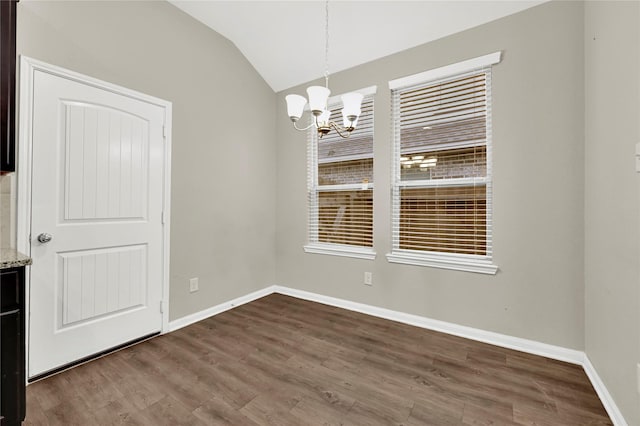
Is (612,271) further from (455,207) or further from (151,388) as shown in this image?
(151,388)

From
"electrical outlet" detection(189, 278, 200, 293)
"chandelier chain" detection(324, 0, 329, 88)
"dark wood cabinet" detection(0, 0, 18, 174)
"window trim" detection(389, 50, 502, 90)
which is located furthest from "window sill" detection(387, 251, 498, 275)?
"dark wood cabinet" detection(0, 0, 18, 174)

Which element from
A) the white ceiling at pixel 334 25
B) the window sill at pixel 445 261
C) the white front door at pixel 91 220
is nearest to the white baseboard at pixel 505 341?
the window sill at pixel 445 261

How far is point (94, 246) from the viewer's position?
2236 millimetres

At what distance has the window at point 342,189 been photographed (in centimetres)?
327

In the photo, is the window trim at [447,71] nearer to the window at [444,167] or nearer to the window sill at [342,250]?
the window at [444,167]

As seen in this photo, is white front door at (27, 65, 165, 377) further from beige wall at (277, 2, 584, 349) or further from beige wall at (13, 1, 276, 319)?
beige wall at (277, 2, 584, 349)

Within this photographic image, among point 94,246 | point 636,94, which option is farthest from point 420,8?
point 94,246

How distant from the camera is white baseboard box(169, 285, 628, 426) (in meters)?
1.84

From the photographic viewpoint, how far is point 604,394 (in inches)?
69.4

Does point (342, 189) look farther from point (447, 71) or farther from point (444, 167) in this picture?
point (447, 71)

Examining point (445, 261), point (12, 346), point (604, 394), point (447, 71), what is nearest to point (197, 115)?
point (12, 346)

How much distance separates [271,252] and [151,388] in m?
2.15

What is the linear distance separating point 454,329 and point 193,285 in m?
2.54

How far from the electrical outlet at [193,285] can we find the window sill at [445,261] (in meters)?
1.98
